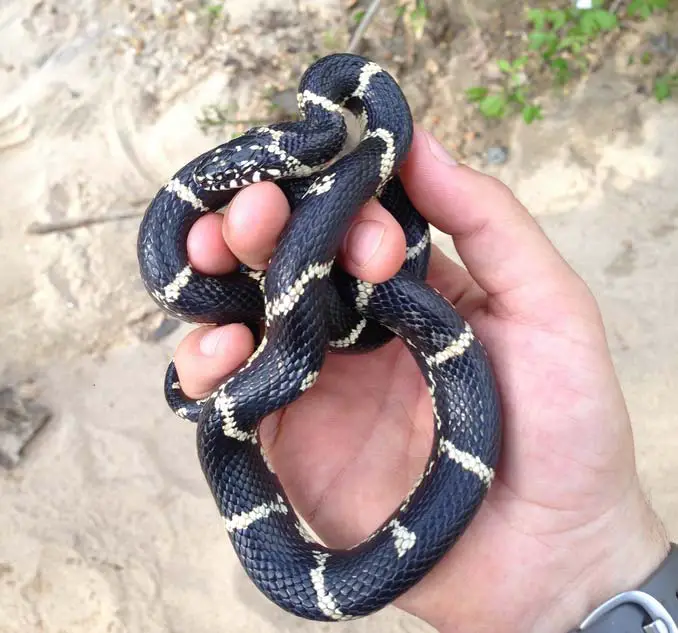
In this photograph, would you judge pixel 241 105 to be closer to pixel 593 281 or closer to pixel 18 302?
pixel 18 302

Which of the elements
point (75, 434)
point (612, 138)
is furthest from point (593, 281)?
point (75, 434)

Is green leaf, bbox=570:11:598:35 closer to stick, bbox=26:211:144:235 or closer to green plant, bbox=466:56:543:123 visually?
green plant, bbox=466:56:543:123

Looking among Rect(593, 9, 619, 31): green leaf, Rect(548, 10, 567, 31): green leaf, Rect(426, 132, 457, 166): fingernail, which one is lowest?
Rect(426, 132, 457, 166): fingernail

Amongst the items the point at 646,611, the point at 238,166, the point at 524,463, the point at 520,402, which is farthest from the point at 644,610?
the point at 238,166

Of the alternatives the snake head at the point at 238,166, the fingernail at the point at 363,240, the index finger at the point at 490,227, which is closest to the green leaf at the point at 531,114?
the index finger at the point at 490,227

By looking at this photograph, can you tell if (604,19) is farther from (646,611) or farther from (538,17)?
(646,611)

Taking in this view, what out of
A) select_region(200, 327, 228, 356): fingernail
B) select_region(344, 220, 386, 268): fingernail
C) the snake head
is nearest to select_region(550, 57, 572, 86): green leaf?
the snake head

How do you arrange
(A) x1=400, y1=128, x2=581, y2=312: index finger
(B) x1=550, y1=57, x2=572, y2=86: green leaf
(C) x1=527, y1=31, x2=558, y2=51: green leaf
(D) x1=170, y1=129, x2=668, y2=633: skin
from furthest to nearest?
(B) x1=550, y1=57, x2=572, y2=86: green leaf → (C) x1=527, y1=31, x2=558, y2=51: green leaf → (A) x1=400, y1=128, x2=581, y2=312: index finger → (D) x1=170, y1=129, x2=668, y2=633: skin

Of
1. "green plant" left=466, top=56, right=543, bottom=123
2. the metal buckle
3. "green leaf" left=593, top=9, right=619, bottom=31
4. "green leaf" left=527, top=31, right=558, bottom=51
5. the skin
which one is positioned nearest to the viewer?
the metal buckle
